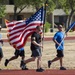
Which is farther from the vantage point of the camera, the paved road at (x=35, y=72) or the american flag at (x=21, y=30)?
the american flag at (x=21, y=30)

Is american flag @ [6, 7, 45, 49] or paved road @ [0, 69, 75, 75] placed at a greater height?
american flag @ [6, 7, 45, 49]

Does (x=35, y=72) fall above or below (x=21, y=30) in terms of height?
below

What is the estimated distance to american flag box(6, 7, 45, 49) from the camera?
42.2 feet

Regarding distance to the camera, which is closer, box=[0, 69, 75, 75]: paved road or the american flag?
box=[0, 69, 75, 75]: paved road

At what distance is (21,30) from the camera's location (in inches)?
509

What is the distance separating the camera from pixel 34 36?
1224 cm

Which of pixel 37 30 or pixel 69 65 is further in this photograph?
pixel 69 65

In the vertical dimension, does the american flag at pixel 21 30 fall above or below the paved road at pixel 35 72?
above

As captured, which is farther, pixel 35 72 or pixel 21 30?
pixel 21 30

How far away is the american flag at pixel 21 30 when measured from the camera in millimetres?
12859

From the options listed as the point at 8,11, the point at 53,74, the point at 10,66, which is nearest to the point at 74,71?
the point at 53,74

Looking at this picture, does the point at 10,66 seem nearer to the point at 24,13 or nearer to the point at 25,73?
the point at 25,73

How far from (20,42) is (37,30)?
945 mm

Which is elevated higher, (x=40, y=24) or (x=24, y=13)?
(x=40, y=24)
